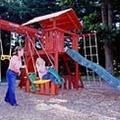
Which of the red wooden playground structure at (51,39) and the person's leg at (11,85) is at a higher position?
the red wooden playground structure at (51,39)

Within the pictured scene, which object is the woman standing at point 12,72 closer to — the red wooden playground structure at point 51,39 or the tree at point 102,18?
the red wooden playground structure at point 51,39

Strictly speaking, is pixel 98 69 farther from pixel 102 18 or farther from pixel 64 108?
pixel 102 18

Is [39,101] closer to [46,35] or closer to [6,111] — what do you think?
[6,111]

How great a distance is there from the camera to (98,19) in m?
18.0

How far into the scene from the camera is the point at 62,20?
1208 centimetres

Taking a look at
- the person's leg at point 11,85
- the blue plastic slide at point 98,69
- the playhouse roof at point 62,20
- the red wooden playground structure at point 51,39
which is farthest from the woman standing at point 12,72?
the playhouse roof at point 62,20

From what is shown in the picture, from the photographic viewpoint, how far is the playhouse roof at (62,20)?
11214mm

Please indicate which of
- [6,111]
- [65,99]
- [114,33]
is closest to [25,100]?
[65,99]

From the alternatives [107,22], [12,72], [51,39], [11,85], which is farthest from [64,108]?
[107,22]

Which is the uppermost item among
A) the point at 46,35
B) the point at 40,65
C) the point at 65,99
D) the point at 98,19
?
the point at 98,19

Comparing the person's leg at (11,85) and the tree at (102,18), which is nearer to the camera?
the person's leg at (11,85)

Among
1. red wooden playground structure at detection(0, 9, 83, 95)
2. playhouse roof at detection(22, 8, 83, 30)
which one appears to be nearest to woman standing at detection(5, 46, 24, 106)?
red wooden playground structure at detection(0, 9, 83, 95)

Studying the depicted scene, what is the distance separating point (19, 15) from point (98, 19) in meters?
4.87

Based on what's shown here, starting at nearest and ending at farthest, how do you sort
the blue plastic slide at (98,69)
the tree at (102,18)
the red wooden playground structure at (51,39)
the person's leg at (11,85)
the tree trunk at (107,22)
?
the person's leg at (11,85) → the blue plastic slide at (98,69) → the red wooden playground structure at (51,39) → the tree at (102,18) → the tree trunk at (107,22)
